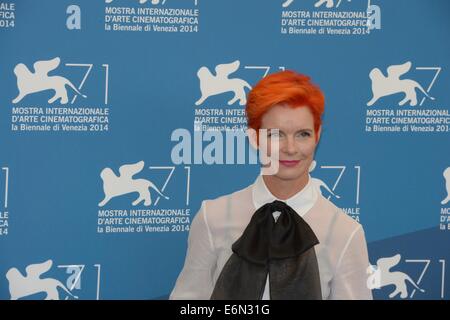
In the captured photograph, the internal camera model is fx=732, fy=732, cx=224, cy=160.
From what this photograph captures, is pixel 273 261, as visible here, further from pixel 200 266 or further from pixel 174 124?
pixel 174 124

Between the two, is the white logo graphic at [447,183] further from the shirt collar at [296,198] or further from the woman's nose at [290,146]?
the woman's nose at [290,146]

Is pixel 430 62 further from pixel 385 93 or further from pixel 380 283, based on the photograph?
pixel 380 283

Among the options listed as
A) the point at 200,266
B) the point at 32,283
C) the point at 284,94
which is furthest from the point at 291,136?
the point at 32,283

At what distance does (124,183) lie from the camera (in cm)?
308

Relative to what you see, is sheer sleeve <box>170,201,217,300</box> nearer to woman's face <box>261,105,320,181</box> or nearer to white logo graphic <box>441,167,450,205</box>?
woman's face <box>261,105,320,181</box>

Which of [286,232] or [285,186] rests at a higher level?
[285,186]

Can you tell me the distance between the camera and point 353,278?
2.47 meters

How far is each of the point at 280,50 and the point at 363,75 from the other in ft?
1.23

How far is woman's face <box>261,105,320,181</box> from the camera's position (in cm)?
246

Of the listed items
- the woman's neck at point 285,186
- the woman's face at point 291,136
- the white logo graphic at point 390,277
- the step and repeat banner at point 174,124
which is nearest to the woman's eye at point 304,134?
the woman's face at point 291,136

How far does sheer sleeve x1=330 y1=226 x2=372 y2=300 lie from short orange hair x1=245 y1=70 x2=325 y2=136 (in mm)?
481

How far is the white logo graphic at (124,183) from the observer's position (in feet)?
10.1

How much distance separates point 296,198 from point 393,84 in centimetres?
90

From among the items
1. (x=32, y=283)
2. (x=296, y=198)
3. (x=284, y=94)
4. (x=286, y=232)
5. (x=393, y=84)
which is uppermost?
(x=393, y=84)
